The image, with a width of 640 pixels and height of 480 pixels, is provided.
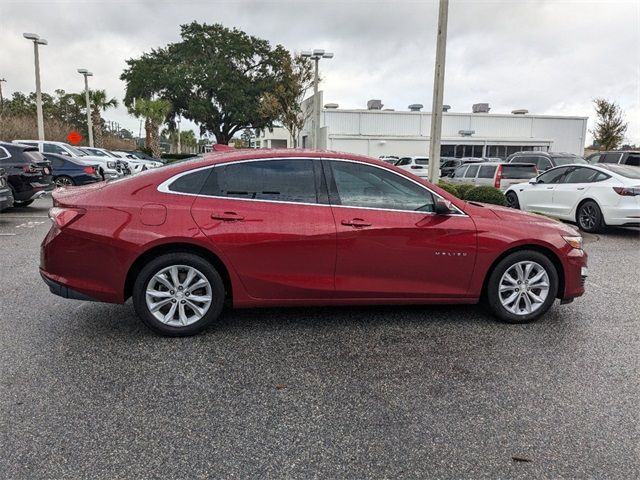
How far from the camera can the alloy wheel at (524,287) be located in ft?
15.1

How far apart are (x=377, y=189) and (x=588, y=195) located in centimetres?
733

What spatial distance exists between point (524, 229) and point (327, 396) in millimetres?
2456

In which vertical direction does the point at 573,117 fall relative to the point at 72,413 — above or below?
above

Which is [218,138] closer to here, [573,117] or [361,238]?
[573,117]

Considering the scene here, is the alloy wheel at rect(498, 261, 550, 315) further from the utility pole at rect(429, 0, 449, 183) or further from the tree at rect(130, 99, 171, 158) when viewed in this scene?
the tree at rect(130, 99, 171, 158)

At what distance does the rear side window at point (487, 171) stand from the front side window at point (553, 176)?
395 cm

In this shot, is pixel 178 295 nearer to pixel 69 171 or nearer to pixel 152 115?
pixel 69 171

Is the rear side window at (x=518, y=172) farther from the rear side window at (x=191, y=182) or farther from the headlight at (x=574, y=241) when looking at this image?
the rear side window at (x=191, y=182)

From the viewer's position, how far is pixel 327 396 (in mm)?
3326

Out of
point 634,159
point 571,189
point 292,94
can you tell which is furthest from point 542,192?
point 292,94

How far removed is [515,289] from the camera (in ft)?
15.2

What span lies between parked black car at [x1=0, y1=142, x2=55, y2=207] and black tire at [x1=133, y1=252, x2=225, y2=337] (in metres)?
9.12

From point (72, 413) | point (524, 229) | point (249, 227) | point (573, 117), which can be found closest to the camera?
point (72, 413)

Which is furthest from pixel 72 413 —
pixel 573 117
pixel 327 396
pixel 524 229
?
pixel 573 117
